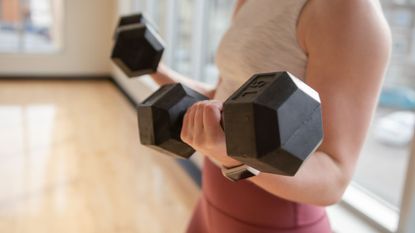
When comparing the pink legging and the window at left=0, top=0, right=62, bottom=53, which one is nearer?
the pink legging

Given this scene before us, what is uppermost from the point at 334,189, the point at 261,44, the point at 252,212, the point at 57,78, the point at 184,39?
the point at 261,44

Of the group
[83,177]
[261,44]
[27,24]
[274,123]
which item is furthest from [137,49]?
[27,24]

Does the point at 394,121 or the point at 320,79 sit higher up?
the point at 320,79

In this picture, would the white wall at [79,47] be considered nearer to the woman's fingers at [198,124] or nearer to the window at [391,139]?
the window at [391,139]

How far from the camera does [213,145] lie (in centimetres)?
51

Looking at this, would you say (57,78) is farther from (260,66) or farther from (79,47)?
(260,66)

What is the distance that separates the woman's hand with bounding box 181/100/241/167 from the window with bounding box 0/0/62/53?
5027mm

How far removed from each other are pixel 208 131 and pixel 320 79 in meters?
0.18

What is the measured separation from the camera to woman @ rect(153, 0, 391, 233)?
1.86 feet

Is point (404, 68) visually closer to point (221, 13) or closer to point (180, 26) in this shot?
point (221, 13)

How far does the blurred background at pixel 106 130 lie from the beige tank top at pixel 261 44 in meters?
0.62

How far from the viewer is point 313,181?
22.8 inches

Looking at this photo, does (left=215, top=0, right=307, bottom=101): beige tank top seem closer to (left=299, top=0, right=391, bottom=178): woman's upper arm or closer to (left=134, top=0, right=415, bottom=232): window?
(left=299, top=0, right=391, bottom=178): woman's upper arm

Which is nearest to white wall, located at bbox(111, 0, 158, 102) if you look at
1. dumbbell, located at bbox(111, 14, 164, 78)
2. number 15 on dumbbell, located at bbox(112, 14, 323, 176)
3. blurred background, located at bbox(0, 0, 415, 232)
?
blurred background, located at bbox(0, 0, 415, 232)
